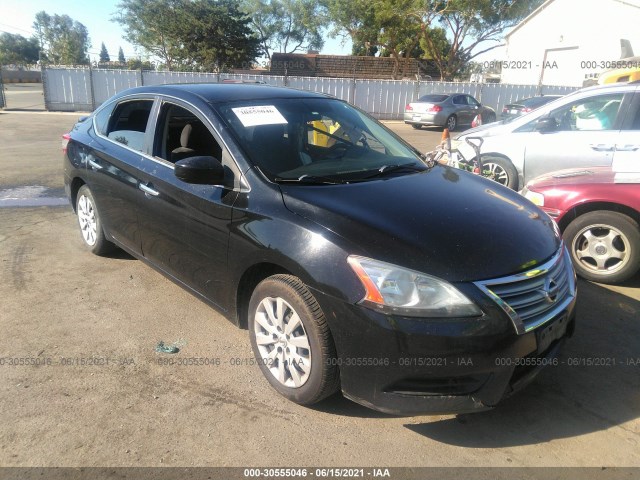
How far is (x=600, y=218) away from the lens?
453 centimetres

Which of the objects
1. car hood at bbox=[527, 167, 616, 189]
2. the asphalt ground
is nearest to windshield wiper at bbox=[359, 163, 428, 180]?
the asphalt ground

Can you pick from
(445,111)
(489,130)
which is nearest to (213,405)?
(489,130)

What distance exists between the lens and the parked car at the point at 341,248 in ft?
7.72

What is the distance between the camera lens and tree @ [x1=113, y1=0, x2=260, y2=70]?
3903 centimetres

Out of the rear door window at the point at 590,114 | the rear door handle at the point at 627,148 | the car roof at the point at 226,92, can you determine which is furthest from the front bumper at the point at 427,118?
the car roof at the point at 226,92

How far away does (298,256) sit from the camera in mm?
2590

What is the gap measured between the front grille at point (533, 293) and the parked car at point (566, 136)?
3.93 meters

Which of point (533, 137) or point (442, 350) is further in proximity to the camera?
point (533, 137)

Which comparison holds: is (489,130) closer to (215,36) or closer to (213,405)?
(213,405)

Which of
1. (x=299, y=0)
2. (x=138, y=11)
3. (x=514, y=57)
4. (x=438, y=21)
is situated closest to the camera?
(x=514, y=57)

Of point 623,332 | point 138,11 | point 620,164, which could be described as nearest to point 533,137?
point 620,164

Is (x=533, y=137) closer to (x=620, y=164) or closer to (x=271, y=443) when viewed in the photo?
(x=620, y=164)

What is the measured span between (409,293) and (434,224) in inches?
19.8

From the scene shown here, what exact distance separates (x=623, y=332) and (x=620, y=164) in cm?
187
